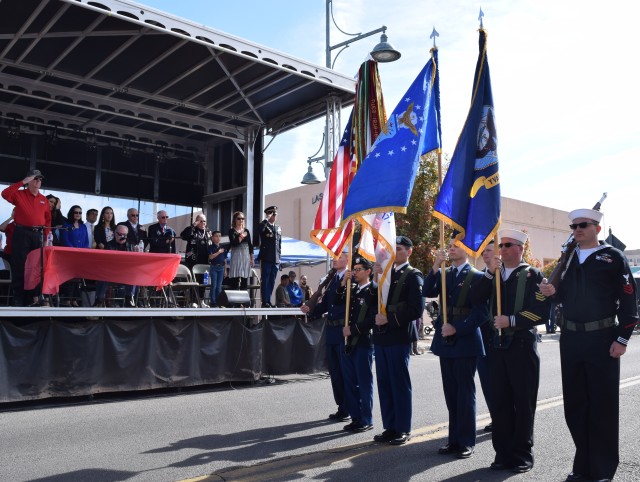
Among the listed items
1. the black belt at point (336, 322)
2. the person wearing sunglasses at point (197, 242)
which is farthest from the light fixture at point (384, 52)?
the black belt at point (336, 322)

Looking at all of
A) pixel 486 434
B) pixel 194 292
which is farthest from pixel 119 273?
pixel 486 434

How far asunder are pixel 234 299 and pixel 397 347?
5.30m

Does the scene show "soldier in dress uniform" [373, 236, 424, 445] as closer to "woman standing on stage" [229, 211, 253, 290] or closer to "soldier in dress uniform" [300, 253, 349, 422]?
"soldier in dress uniform" [300, 253, 349, 422]

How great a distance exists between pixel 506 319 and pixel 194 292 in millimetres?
8103

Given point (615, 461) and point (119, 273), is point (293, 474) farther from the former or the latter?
point (119, 273)

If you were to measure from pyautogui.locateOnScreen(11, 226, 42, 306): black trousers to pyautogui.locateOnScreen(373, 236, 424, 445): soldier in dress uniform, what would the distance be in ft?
18.8

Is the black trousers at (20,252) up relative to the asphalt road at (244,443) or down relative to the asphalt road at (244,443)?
up

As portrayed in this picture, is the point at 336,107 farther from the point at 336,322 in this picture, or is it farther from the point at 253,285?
the point at 336,322

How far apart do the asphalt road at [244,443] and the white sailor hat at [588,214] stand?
2050 millimetres

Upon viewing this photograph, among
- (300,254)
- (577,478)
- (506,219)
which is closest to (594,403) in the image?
(577,478)

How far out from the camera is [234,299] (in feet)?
36.6

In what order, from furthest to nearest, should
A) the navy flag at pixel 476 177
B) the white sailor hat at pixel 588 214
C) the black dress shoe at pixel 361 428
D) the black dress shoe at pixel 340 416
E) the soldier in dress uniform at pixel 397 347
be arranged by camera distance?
1. the black dress shoe at pixel 340 416
2. the black dress shoe at pixel 361 428
3. the soldier in dress uniform at pixel 397 347
4. the navy flag at pixel 476 177
5. the white sailor hat at pixel 588 214

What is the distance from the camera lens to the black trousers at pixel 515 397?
16.8 ft

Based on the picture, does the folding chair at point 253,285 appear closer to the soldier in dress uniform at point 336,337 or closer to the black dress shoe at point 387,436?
the soldier in dress uniform at point 336,337
